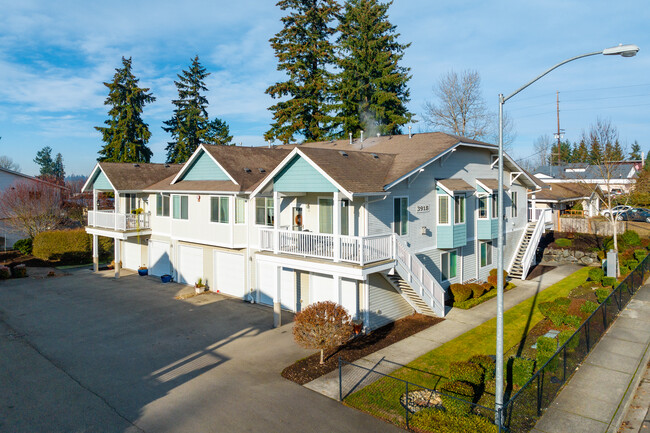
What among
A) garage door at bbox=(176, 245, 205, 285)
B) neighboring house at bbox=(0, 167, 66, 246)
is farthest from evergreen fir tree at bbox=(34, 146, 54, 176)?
garage door at bbox=(176, 245, 205, 285)

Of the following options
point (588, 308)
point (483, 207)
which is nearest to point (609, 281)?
point (588, 308)

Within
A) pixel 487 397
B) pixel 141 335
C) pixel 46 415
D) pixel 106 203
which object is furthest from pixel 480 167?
pixel 106 203

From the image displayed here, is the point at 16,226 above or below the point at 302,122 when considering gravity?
below

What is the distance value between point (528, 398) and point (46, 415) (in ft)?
39.8

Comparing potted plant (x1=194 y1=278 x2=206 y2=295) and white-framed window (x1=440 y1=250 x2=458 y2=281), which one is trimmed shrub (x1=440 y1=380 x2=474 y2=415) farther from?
potted plant (x1=194 y1=278 x2=206 y2=295)

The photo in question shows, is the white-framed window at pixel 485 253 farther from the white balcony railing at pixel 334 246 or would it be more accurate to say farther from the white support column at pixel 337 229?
the white support column at pixel 337 229

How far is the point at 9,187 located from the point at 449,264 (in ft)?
139

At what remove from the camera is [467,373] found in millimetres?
11742

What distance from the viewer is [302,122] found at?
39406 mm

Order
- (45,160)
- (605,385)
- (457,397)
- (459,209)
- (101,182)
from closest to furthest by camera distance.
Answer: (457,397) < (605,385) < (459,209) < (101,182) < (45,160)

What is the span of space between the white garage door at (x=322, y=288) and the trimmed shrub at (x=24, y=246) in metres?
29.5

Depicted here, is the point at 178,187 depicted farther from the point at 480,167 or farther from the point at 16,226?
the point at 16,226

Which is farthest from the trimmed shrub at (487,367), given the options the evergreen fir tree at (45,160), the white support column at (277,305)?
the evergreen fir tree at (45,160)

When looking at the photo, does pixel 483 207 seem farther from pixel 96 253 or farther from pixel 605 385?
pixel 96 253
